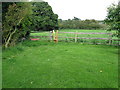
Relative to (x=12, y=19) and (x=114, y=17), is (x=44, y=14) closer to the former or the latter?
(x=114, y=17)

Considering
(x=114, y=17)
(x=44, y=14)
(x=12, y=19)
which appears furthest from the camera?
(x=44, y=14)

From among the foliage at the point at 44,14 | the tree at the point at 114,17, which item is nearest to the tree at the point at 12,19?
the tree at the point at 114,17

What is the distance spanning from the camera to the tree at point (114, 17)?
282 inches

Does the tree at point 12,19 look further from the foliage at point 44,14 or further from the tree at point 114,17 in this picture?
the foliage at point 44,14

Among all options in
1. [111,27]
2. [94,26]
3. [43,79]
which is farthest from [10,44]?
[94,26]

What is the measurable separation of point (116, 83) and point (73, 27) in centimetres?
2839

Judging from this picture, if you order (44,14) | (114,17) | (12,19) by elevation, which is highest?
(44,14)

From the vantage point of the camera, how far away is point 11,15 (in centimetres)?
613

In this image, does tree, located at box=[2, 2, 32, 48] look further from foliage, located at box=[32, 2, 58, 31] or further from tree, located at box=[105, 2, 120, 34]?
foliage, located at box=[32, 2, 58, 31]

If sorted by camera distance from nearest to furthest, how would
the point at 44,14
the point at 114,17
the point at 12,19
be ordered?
the point at 12,19
the point at 114,17
the point at 44,14

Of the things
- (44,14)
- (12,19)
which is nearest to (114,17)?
(12,19)

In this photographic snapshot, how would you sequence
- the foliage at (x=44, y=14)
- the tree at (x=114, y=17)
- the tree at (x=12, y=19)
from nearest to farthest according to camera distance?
1. the tree at (x=12, y=19)
2. the tree at (x=114, y=17)
3. the foliage at (x=44, y=14)

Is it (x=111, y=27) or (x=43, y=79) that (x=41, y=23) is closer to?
(x=111, y=27)

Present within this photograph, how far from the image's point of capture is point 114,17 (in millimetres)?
7465
